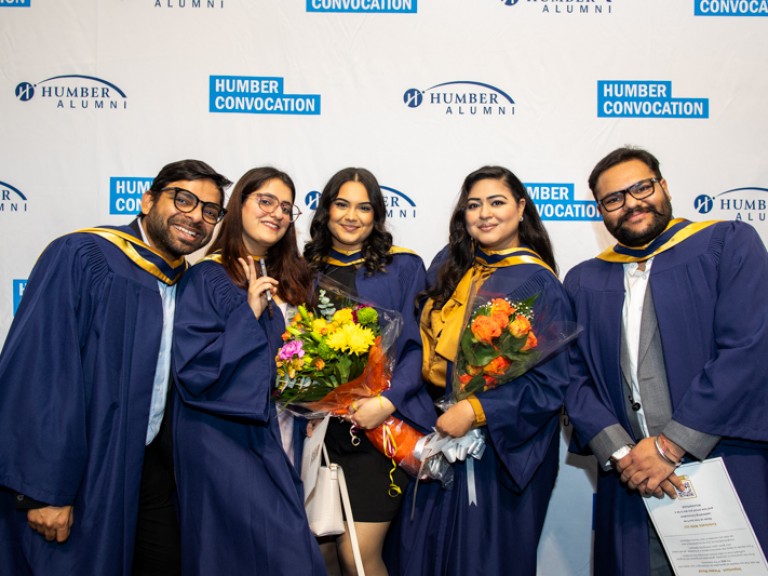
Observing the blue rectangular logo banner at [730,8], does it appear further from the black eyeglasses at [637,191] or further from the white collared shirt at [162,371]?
the white collared shirt at [162,371]

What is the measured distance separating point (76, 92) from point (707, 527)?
3990mm

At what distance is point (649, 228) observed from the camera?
2.46 metres

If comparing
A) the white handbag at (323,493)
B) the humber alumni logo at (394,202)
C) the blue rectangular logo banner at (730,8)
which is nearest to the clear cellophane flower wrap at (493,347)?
the white handbag at (323,493)

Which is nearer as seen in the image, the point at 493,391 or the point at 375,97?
the point at 493,391

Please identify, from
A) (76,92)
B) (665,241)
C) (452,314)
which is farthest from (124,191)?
(665,241)

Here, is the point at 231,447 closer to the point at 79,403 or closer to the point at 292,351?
the point at 292,351

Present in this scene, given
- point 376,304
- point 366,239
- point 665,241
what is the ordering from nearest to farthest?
point 665,241 < point 376,304 < point 366,239

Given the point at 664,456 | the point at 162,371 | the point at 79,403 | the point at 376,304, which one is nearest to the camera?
the point at 79,403

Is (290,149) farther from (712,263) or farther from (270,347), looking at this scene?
(712,263)

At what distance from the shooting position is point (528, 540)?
250cm

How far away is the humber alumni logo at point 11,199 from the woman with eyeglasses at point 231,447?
6.23 ft

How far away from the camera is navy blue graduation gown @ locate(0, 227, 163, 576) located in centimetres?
204

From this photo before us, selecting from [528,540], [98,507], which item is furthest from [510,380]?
[98,507]

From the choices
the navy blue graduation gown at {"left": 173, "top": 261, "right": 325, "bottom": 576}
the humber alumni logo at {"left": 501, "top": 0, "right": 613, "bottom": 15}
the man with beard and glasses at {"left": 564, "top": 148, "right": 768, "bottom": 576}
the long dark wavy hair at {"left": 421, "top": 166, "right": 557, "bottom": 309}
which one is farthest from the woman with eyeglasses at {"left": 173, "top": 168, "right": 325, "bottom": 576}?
the humber alumni logo at {"left": 501, "top": 0, "right": 613, "bottom": 15}
